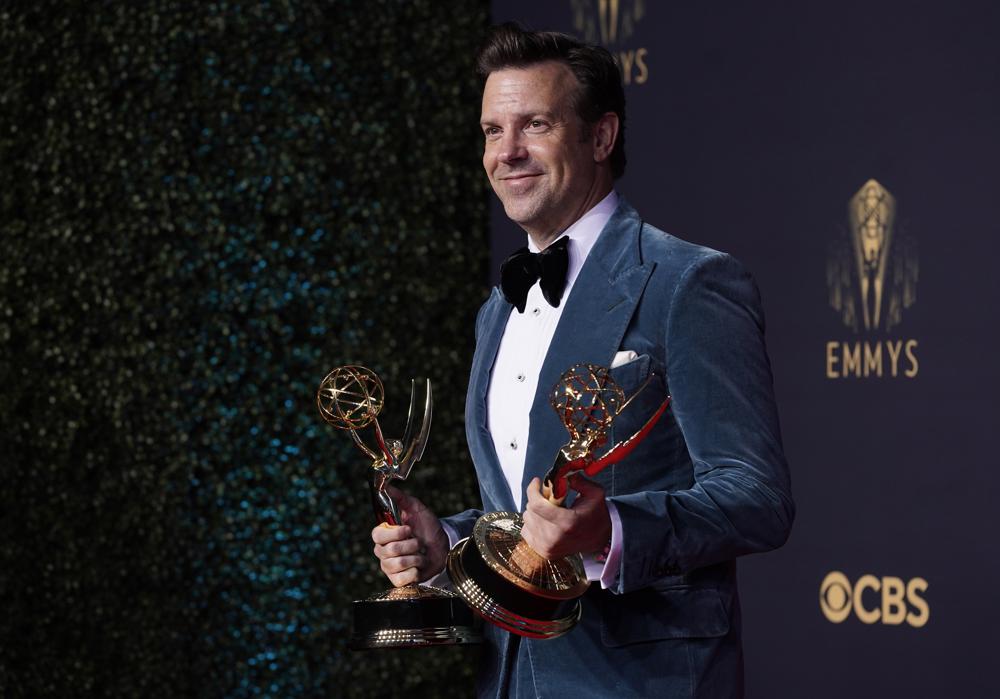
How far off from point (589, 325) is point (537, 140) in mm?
266

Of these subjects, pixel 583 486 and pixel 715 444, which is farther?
pixel 715 444

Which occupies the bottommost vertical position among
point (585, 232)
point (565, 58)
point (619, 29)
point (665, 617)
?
point (665, 617)

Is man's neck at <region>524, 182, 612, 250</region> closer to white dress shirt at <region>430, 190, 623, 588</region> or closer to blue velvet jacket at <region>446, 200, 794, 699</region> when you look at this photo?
white dress shirt at <region>430, 190, 623, 588</region>

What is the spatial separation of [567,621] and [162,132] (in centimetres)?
227

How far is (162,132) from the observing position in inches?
124

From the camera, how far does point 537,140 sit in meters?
1.55

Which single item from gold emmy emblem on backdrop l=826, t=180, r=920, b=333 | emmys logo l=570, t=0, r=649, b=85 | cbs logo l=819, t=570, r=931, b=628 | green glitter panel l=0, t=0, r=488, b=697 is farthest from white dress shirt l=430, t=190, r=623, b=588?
green glitter panel l=0, t=0, r=488, b=697

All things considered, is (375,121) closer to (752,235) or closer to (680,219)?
(680,219)

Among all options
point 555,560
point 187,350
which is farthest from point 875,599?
point 187,350

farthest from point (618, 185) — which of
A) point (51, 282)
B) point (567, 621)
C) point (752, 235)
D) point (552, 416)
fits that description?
point (567, 621)

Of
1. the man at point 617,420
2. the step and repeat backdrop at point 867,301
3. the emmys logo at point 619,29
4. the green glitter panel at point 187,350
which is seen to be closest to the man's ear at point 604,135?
the man at point 617,420

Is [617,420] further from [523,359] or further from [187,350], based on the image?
[187,350]

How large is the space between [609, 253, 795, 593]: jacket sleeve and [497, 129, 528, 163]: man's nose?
0.29m

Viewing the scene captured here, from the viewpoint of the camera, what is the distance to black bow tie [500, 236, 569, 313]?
5.08ft
